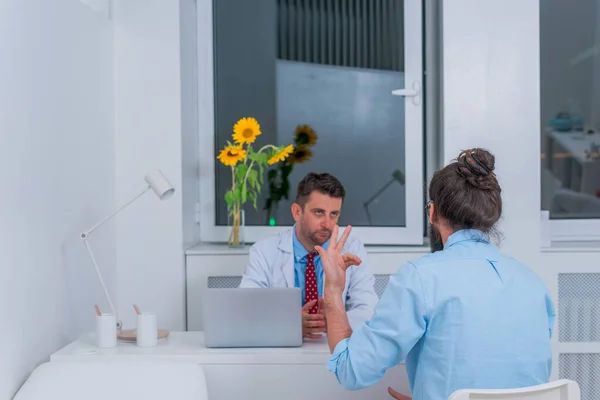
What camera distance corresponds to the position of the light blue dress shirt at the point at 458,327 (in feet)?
6.17

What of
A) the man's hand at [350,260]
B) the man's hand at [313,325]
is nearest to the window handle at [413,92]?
the man's hand at [313,325]

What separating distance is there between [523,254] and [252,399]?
1.55 metres

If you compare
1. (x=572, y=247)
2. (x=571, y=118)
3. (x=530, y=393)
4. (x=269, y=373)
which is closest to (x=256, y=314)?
(x=269, y=373)

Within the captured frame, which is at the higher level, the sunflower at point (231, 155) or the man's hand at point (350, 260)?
the sunflower at point (231, 155)

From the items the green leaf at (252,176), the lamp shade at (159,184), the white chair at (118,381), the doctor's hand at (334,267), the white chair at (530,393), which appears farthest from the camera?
the green leaf at (252,176)

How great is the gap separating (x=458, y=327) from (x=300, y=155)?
6.84 ft

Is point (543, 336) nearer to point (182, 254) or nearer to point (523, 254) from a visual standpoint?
point (523, 254)

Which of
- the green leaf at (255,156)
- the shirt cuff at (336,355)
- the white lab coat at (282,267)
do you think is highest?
the green leaf at (255,156)

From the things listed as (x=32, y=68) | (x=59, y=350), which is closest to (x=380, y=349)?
(x=59, y=350)

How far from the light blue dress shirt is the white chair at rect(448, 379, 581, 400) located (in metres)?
0.13

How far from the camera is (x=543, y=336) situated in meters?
1.96

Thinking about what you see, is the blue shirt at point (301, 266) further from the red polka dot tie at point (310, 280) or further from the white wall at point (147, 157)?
the white wall at point (147, 157)

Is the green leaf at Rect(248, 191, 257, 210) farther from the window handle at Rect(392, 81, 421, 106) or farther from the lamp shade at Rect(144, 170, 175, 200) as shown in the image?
the lamp shade at Rect(144, 170, 175, 200)

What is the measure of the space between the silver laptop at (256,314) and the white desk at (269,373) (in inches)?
1.8
